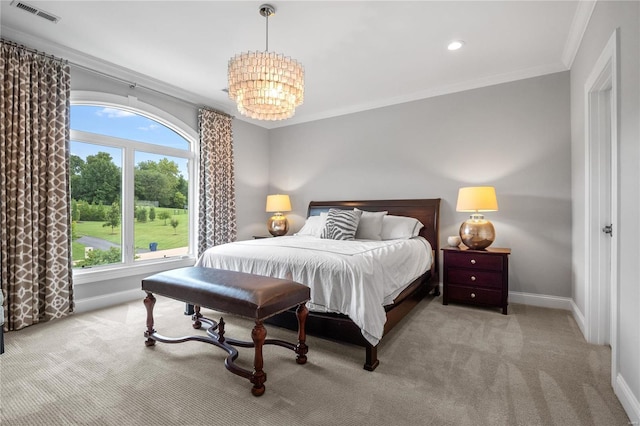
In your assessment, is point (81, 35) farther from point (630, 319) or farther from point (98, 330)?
point (630, 319)

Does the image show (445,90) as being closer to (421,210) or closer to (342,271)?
(421,210)

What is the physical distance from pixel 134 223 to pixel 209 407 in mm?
2972

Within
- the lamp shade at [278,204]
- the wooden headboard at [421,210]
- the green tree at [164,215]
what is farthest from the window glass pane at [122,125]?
the wooden headboard at [421,210]

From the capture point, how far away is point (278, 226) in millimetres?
5113

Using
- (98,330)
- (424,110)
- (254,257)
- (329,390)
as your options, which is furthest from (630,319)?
(98,330)

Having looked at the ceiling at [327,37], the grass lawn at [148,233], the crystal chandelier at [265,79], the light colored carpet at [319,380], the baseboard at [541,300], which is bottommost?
the light colored carpet at [319,380]

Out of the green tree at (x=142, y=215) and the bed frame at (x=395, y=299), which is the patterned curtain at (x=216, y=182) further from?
the bed frame at (x=395, y=299)

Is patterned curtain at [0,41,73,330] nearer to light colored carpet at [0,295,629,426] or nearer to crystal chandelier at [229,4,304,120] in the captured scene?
light colored carpet at [0,295,629,426]

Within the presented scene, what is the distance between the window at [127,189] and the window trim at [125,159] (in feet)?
0.13

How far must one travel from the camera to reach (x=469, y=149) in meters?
3.92

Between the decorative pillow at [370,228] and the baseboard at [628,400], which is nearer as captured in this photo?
the baseboard at [628,400]

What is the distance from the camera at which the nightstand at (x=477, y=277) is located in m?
3.22

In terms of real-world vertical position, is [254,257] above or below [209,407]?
above

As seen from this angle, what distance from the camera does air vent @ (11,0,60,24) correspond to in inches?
96.4
